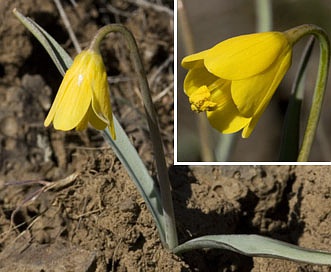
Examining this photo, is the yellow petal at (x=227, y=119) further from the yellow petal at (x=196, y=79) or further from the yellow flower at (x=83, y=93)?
the yellow flower at (x=83, y=93)

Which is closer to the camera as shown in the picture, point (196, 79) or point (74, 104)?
point (74, 104)

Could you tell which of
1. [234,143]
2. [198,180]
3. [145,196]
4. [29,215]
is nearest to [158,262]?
[145,196]

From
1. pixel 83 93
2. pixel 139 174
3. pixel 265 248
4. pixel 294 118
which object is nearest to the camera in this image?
pixel 83 93

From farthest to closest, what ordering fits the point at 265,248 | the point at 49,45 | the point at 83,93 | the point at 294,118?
the point at 294,118 → the point at 49,45 → the point at 265,248 → the point at 83,93

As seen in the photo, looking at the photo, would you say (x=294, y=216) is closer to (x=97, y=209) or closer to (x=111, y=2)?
(x=97, y=209)

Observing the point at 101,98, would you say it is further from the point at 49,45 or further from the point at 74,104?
the point at 49,45

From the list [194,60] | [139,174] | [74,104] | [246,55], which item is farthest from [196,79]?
[74,104]

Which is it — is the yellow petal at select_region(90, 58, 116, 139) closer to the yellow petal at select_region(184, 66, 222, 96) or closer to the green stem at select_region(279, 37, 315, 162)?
the yellow petal at select_region(184, 66, 222, 96)
